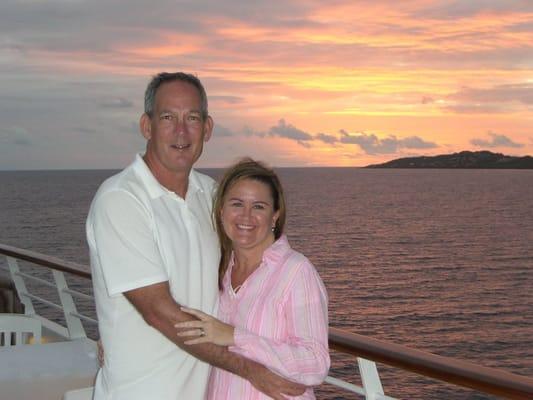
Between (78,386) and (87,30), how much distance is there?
106ft

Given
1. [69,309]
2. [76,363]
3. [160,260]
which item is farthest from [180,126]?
[69,309]

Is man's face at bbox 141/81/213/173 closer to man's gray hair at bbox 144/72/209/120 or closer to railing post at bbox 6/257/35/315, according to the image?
man's gray hair at bbox 144/72/209/120

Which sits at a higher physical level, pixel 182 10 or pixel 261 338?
pixel 182 10

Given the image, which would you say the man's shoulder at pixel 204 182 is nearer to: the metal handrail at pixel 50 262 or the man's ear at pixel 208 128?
the man's ear at pixel 208 128

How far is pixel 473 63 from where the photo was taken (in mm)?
53781

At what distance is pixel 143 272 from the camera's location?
1.61 metres

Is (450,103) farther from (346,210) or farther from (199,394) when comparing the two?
(199,394)

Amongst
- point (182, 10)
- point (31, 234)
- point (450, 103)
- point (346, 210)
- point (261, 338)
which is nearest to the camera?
point (261, 338)

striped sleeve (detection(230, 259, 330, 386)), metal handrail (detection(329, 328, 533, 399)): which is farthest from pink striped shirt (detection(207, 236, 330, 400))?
metal handrail (detection(329, 328, 533, 399))

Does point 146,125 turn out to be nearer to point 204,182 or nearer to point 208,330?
point 204,182

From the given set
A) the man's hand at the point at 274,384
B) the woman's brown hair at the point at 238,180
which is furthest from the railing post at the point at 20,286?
the man's hand at the point at 274,384

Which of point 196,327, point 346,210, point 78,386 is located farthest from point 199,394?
point 346,210

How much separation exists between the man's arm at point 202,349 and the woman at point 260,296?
0.02 metres

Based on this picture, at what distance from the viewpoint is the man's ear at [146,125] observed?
1.79 m
